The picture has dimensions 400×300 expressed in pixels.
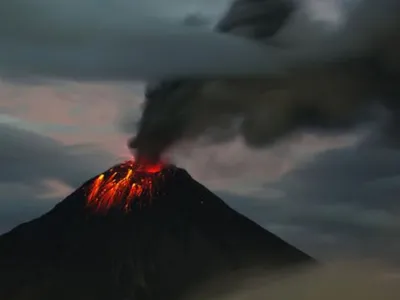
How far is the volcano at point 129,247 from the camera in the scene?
85.7m

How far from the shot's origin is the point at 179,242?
90.5 metres

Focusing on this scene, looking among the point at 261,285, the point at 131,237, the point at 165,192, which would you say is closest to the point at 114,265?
the point at 131,237

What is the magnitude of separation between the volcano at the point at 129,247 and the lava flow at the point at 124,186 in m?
0.12

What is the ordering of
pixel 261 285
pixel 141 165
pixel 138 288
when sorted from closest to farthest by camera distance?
1. pixel 141 165
2. pixel 138 288
3. pixel 261 285

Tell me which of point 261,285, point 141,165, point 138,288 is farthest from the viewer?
point 261,285

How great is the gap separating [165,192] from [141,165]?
10407 mm

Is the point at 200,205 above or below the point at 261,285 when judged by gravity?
above

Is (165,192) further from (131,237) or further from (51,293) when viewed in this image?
(51,293)

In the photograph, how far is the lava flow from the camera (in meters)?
80.0

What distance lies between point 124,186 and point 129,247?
828cm

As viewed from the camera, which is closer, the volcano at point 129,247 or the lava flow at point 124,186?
the lava flow at point 124,186

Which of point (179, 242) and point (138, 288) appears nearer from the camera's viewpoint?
point (138, 288)

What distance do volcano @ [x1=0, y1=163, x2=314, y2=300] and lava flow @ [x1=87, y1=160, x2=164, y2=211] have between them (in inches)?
4.7

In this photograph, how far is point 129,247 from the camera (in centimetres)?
8862
